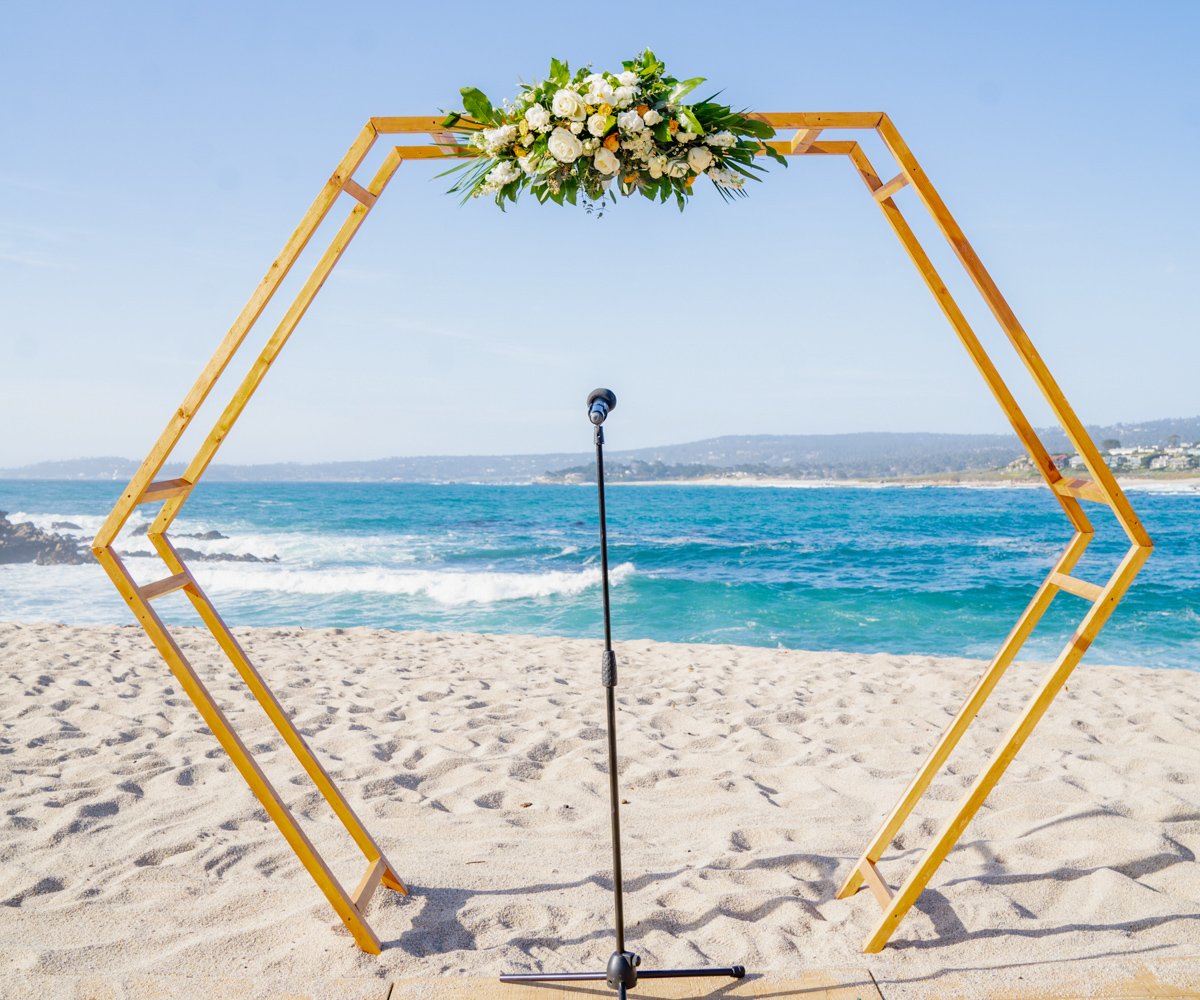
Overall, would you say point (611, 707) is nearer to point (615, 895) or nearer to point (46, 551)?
point (615, 895)

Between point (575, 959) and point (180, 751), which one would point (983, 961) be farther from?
point (180, 751)

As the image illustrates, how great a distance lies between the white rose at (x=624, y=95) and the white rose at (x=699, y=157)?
186 mm

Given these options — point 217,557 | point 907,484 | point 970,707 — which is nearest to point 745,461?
point 907,484

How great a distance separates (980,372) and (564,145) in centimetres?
137

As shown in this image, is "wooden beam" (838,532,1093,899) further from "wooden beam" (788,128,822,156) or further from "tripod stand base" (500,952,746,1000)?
"wooden beam" (788,128,822,156)

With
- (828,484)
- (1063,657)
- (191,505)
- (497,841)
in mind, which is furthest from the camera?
(828,484)

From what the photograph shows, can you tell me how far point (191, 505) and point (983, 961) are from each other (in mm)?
50869

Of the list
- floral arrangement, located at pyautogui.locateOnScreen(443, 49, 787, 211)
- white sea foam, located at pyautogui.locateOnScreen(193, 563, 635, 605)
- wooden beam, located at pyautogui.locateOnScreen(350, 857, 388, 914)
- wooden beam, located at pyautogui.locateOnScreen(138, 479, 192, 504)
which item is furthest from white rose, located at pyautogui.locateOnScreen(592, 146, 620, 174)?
white sea foam, located at pyautogui.locateOnScreen(193, 563, 635, 605)

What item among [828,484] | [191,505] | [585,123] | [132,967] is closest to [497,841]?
[132,967]

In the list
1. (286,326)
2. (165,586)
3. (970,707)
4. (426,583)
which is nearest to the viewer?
(165,586)

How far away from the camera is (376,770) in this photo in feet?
13.1

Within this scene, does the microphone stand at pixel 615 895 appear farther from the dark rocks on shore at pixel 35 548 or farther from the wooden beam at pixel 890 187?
the dark rocks on shore at pixel 35 548

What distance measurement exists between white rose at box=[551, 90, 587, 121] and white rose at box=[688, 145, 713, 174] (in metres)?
0.27

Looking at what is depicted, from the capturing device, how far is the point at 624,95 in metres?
2.00
